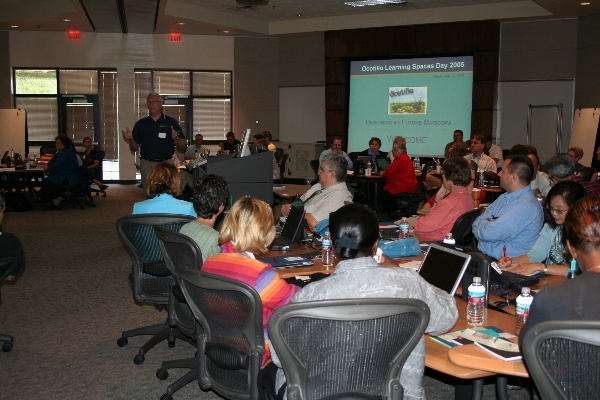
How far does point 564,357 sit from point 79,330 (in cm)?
→ 398

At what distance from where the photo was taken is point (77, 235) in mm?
9047

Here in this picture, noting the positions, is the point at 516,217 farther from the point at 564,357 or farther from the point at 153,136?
the point at 153,136

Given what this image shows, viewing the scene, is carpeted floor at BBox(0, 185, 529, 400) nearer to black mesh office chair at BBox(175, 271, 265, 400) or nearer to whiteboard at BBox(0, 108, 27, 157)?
black mesh office chair at BBox(175, 271, 265, 400)

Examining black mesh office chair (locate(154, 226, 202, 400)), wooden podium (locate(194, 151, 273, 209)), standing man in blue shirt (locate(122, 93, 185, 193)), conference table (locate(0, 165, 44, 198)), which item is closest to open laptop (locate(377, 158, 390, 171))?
standing man in blue shirt (locate(122, 93, 185, 193))

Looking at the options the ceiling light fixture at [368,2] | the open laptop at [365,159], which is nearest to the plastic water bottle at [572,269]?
the open laptop at [365,159]

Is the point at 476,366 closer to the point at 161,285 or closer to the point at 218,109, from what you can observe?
the point at 161,285

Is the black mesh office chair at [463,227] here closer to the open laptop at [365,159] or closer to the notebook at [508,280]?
the notebook at [508,280]

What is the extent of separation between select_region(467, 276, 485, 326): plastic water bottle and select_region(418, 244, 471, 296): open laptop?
107 mm

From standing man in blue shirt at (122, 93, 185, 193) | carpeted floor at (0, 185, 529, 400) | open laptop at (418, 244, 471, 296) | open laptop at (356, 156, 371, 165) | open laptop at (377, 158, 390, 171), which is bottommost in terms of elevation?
carpeted floor at (0, 185, 529, 400)

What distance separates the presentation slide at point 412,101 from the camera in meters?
13.7

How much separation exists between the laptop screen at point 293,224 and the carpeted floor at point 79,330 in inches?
41.6

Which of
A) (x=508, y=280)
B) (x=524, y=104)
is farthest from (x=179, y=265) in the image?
A: (x=524, y=104)

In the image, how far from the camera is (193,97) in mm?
16391

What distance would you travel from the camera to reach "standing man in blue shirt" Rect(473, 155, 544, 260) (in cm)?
408
